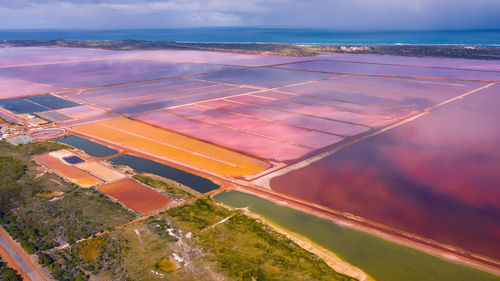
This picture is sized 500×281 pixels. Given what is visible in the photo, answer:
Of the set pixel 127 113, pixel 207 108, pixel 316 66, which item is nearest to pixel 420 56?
pixel 316 66

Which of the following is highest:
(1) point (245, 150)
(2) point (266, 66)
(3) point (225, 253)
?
(2) point (266, 66)

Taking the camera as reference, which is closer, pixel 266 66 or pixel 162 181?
pixel 162 181

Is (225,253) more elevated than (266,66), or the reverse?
(266,66)

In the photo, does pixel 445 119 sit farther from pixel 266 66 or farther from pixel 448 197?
pixel 266 66

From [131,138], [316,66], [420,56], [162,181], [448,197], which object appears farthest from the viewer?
[420,56]

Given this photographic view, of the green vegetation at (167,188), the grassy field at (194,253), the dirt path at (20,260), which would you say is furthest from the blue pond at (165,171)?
the dirt path at (20,260)

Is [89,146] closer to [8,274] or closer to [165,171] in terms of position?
[165,171]

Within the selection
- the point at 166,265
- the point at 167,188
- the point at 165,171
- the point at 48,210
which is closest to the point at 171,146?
the point at 165,171

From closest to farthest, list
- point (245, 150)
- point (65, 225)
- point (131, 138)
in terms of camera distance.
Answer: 1. point (65, 225)
2. point (245, 150)
3. point (131, 138)
